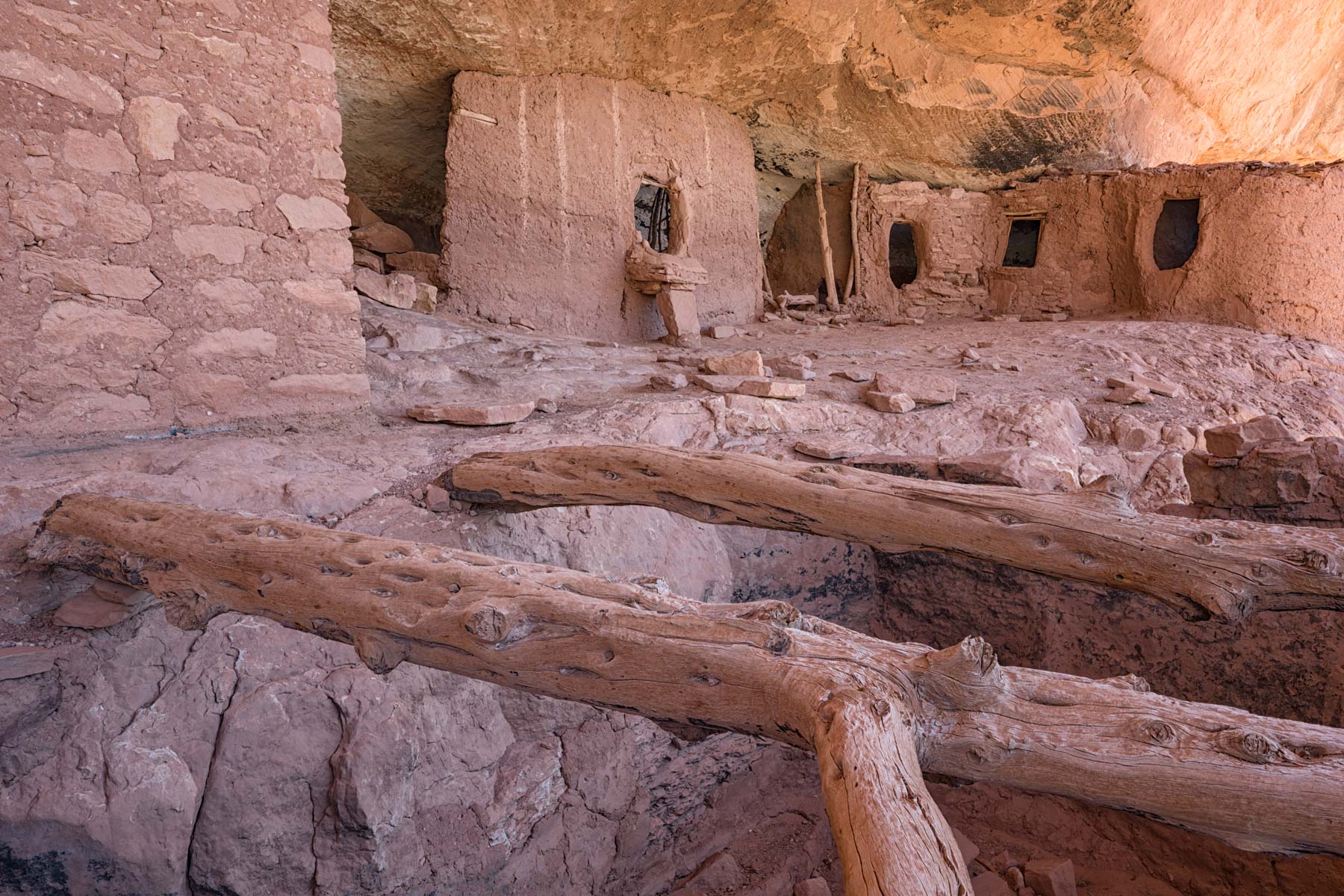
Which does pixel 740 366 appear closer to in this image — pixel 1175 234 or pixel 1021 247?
pixel 1175 234

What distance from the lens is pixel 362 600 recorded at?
5.11 feet

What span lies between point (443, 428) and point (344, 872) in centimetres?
188

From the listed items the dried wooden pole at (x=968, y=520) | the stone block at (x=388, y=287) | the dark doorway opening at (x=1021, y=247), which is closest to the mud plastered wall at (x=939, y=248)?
the dark doorway opening at (x=1021, y=247)

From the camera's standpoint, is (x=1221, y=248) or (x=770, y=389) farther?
(x=1221, y=248)

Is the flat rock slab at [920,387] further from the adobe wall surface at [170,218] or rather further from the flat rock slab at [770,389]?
the adobe wall surface at [170,218]

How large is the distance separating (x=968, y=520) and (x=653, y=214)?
9215 mm

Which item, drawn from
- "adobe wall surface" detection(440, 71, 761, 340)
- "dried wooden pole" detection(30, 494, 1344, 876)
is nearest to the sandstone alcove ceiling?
"dried wooden pole" detection(30, 494, 1344, 876)

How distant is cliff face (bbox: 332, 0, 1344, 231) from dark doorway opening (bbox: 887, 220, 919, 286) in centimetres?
206

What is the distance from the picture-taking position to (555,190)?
669 centimetres

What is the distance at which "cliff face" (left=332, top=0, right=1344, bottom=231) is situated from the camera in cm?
623

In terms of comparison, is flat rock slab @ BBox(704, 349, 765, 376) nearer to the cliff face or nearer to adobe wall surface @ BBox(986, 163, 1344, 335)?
the cliff face

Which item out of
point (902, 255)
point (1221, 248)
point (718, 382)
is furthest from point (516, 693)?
point (902, 255)

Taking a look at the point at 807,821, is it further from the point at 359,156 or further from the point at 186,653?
the point at 359,156

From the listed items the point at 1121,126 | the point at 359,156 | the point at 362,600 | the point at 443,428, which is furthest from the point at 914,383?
the point at 359,156
